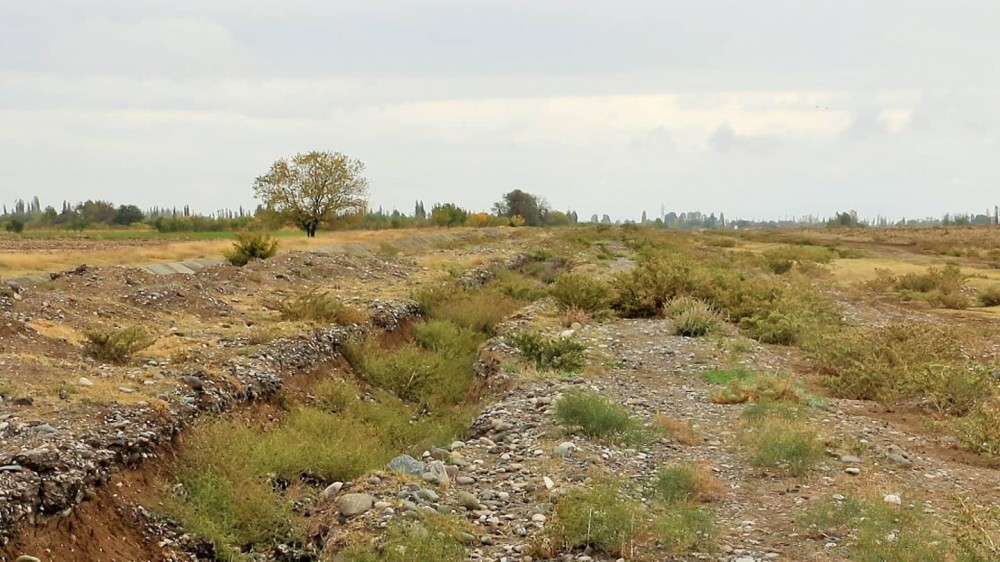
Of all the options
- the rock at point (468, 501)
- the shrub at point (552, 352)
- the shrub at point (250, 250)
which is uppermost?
the shrub at point (250, 250)

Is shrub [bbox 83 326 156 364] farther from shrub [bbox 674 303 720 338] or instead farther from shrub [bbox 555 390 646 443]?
shrub [bbox 674 303 720 338]

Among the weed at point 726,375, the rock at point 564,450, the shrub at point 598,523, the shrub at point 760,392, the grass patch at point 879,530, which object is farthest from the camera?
the weed at point 726,375

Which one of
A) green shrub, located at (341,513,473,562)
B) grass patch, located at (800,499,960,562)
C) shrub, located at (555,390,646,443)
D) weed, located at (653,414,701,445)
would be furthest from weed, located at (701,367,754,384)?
green shrub, located at (341,513,473,562)

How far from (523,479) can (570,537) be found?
1606 mm

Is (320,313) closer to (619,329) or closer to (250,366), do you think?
(250,366)

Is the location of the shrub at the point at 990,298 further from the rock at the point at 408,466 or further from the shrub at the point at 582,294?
the rock at the point at 408,466

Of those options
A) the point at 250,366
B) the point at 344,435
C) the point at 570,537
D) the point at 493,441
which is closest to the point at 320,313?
the point at 250,366

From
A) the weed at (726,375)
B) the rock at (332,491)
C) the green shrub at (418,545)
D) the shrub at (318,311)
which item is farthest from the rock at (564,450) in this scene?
the shrub at (318,311)

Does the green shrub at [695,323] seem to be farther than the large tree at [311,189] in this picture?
No

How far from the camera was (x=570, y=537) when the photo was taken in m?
6.32

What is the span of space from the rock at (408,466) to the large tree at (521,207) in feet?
412

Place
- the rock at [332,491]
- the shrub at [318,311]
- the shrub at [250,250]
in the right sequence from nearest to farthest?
the rock at [332,491], the shrub at [318,311], the shrub at [250,250]

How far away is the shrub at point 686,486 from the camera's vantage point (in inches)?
287

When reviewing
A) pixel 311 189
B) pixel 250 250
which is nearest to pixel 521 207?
pixel 311 189
